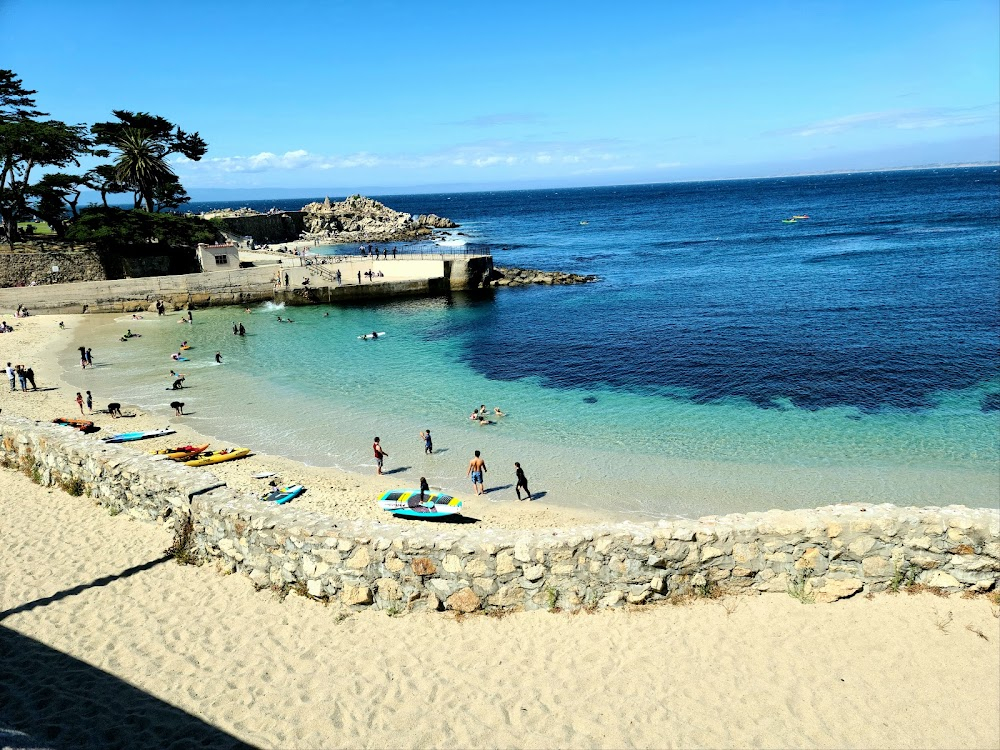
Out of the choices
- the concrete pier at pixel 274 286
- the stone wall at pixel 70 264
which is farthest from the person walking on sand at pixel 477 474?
the stone wall at pixel 70 264

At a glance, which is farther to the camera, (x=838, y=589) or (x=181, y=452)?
(x=181, y=452)

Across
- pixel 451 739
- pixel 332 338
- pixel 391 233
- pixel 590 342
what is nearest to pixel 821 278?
pixel 590 342

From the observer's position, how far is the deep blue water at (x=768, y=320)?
97.0 feet

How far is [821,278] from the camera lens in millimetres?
58844

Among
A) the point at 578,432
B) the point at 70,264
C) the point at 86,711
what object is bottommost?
the point at 578,432

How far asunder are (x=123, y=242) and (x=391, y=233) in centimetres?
5806

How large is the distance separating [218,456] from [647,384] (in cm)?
1894

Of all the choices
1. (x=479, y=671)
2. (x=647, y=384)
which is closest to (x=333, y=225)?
(x=647, y=384)

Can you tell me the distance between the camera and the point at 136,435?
76.4ft

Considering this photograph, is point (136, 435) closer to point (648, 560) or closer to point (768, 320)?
point (648, 560)

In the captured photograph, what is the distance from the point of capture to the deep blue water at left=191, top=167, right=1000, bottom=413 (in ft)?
97.0

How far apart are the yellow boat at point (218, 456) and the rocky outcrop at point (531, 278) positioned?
139 feet

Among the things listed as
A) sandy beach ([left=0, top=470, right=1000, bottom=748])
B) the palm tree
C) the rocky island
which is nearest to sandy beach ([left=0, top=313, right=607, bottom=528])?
sandy beach ([left=0, top=470, right=1000, bottom=748])

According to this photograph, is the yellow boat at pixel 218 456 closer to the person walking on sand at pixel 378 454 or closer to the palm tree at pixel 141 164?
the person walking on sand at pixel 378 454
